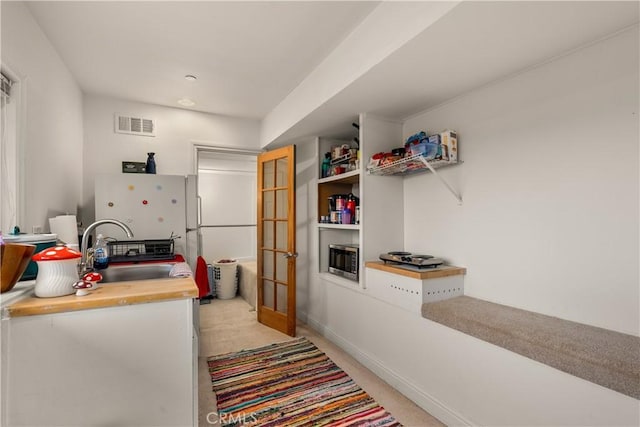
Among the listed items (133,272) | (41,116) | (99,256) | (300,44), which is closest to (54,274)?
(99,256)

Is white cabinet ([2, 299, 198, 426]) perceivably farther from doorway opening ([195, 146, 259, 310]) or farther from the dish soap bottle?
doorway opening ([195, 146, 259, 310])

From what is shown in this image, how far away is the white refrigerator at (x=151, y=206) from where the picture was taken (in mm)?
2678

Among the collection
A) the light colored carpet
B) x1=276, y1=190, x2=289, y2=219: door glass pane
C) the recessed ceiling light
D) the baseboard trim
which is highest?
the recessed ceiling light

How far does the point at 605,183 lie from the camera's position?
1493mm

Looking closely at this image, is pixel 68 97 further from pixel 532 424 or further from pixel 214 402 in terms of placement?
pixel 532 424

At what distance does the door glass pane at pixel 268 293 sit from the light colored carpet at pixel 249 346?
0.25 m

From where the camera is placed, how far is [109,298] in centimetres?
120

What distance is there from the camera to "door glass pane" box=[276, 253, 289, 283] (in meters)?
3.33

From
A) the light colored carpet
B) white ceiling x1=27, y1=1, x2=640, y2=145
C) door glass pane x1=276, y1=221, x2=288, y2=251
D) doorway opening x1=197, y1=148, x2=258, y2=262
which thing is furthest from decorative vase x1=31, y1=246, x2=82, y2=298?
doorway opening x1=197, y1=148, x2=258, y2=262

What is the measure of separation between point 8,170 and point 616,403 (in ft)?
9.87

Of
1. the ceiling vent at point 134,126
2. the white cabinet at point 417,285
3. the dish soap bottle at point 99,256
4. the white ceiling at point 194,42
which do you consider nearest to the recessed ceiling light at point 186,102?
the white ceiling at point 194,42

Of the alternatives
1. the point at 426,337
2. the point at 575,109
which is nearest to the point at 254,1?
the point at 575,109

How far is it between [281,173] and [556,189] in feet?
7.92

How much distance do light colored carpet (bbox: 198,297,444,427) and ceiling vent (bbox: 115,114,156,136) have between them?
2214 mm
